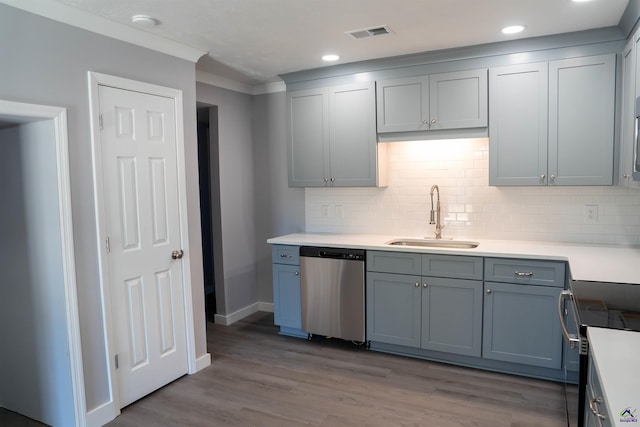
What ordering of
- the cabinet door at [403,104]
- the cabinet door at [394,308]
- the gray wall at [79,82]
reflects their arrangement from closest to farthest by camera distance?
the gray wall at [79,82], the cabinet door at [394,308], the cabinet door at [403,104]

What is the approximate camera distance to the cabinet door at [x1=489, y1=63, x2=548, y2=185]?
331 cm

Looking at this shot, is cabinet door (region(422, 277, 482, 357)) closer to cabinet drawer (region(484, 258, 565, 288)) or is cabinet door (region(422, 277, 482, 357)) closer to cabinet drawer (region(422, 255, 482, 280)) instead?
cabinet drawer (region(422, 255, 482, 280))

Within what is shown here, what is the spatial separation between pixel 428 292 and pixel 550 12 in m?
2.09

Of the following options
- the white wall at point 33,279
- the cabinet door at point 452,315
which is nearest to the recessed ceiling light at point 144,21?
the white wall at point 33,279

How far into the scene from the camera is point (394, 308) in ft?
12.0

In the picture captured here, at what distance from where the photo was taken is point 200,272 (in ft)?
11.6

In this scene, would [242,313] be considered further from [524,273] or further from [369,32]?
[369,32]

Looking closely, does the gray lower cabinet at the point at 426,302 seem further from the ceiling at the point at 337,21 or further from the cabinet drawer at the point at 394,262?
the ceiling at the point at 337,21

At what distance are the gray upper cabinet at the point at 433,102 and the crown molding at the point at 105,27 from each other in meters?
1.57

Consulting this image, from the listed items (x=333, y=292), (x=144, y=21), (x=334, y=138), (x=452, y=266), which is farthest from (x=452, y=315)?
(x=144, y=21)

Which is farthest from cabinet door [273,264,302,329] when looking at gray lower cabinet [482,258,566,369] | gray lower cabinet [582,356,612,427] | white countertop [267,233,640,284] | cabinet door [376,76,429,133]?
gray lower cabinet [582,356,612,427]

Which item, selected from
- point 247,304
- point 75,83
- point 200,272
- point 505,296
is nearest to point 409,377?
point 505,296

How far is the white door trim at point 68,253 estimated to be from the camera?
250cm

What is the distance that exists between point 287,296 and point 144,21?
2500 mm
